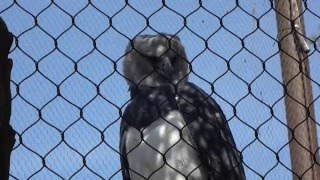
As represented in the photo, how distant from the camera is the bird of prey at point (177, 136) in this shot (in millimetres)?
2568

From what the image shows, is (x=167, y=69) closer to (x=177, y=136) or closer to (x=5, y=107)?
(x=177, y=136)

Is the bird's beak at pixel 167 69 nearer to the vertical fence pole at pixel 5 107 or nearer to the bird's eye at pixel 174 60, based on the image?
the bird's eye at pixel 174 60

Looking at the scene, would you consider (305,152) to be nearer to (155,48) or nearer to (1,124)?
(155,48)

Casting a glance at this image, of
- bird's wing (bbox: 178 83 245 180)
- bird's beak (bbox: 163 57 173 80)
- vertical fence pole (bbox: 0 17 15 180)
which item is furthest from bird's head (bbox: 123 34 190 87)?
vertical fence pole (bbox: 0 17 15 180)

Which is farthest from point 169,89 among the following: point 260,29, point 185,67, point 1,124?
point 1,124

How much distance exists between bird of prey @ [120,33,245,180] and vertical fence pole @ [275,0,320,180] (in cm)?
18

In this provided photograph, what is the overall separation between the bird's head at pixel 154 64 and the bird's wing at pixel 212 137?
0.49 ft

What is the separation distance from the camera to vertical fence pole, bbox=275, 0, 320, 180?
2527mm

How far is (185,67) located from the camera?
2.87m

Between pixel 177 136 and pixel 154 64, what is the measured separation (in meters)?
0.37

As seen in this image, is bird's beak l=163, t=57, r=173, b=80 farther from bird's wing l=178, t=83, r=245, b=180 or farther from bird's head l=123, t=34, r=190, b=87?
bird's wing l=178, t=83, r=245, b=180

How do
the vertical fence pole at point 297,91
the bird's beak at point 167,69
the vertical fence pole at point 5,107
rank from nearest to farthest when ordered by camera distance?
1. the vertical fence pole at point 5,107
2. the vertical fence pole at point 297,91
3. the bird's beak at point 167,69

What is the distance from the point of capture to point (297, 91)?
8.70ft

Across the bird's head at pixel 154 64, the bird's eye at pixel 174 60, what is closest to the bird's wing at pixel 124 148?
the bird's head at pixel 154 64
